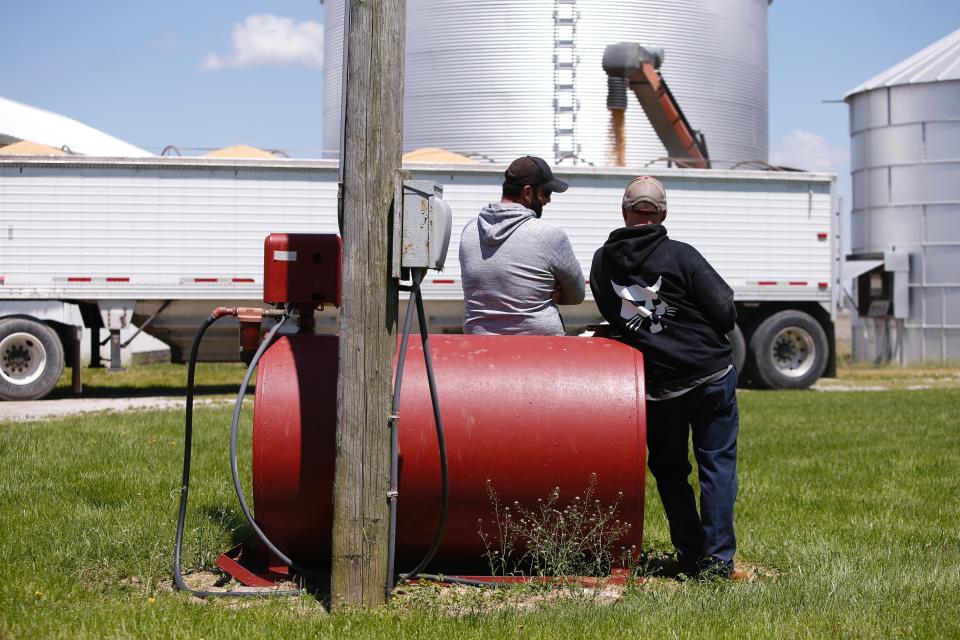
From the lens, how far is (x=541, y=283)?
220 inches

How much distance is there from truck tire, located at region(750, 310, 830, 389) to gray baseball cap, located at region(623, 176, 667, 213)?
1287cm

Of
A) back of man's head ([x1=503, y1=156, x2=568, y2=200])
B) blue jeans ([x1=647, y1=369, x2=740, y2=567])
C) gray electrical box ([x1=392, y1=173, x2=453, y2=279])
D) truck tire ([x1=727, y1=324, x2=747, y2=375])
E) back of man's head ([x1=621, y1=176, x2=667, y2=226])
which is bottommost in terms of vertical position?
blue jeans ([x1=647, y1=369, x2=740, y2=567])

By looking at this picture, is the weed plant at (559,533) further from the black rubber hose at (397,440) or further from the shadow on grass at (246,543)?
the shadow on grass at (246,543)

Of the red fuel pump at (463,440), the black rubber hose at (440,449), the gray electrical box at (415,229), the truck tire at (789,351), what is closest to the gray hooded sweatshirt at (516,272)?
the red fuel pump at (463,440)

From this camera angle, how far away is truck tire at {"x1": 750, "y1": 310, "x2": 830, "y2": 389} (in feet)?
58.6

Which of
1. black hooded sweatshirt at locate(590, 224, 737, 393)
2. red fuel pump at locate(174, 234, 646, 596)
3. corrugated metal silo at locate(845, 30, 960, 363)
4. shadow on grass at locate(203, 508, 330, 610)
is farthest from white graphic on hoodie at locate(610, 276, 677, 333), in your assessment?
corrugated metal silo at locate(845, 30, 960, 363)

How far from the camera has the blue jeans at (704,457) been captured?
529cm

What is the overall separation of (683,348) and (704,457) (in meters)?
0.52

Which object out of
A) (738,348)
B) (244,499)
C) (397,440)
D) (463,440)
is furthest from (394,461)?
(738,348)

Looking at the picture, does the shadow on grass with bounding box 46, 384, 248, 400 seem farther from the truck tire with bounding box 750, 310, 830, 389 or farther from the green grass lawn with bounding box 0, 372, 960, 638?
the truck tire with bounding box 750, 310, 830, 389

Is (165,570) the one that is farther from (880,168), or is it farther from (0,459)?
(880,168)

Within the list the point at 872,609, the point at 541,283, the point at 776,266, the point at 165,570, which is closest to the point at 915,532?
the point at 872,609

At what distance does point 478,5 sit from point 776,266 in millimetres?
7854

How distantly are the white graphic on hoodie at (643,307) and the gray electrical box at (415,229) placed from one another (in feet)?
3.39
